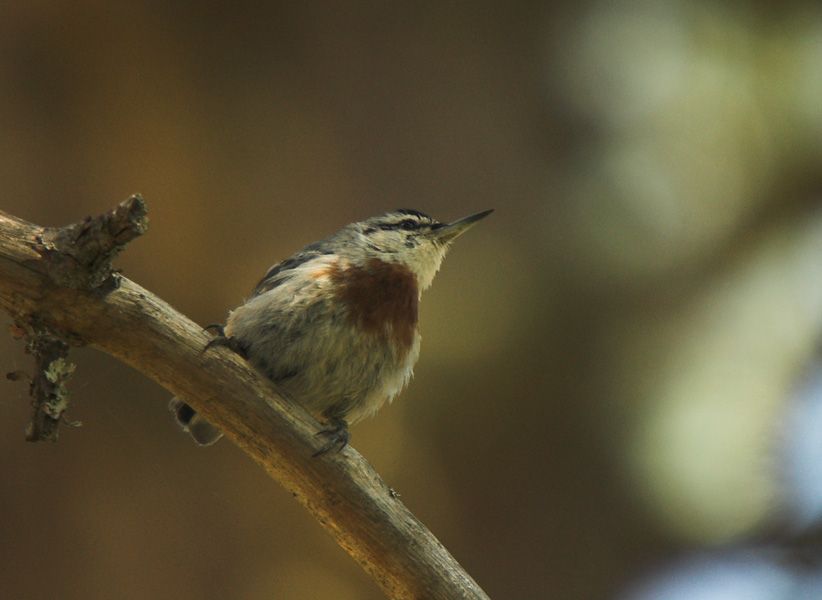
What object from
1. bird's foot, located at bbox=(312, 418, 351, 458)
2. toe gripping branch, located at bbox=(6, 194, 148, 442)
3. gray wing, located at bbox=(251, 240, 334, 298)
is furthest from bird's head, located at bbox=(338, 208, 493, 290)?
toe gripping branch, located at bbox=(6, 194, 148, 442)

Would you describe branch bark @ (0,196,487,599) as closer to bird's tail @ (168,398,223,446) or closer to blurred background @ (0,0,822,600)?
Result: bird's tail @ (168,398,223,446)

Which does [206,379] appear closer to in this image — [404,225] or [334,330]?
[334,330]

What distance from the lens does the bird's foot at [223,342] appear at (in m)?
2.22

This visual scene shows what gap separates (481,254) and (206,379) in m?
2.47

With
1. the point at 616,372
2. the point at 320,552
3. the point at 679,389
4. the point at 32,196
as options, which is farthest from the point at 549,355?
the point at 32,196

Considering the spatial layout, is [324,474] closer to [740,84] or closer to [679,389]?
[679,389]

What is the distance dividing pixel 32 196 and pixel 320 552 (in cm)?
237

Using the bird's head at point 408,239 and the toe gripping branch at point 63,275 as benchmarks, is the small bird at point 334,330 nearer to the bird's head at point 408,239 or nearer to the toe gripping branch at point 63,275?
the bird's head at point 408,239

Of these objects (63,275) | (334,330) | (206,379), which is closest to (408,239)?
(334,330)

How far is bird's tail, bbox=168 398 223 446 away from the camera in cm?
276

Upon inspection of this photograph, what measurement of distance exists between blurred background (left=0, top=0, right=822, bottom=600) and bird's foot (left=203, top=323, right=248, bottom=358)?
70.5 inches

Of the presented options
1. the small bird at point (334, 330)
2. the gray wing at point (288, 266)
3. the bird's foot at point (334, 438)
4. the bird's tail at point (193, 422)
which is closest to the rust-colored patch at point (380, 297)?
the small bird at point (334, 330)

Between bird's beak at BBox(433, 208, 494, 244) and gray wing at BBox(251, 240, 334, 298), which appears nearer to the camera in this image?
gray wing at BBox(251, 240, 334, 298)

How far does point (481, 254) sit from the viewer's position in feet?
14.5
